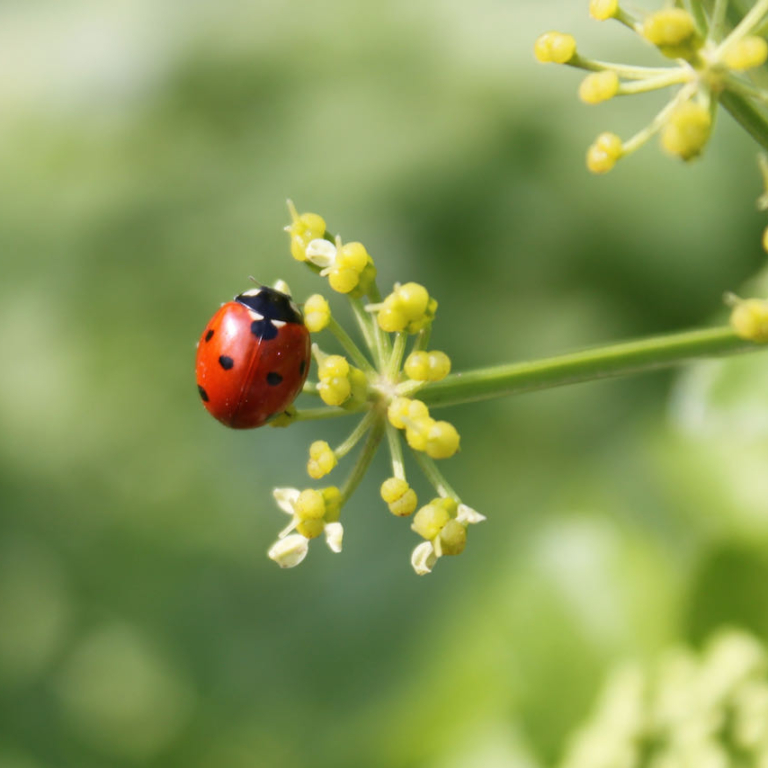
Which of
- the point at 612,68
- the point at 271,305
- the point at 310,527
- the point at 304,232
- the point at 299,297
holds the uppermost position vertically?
the point at 299,297

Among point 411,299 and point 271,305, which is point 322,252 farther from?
point 271,305

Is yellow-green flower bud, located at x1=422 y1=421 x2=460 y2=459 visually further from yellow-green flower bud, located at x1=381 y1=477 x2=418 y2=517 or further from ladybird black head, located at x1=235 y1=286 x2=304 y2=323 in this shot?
ladybird black head, located at x1=235 y1=286 x2=304 y2=323

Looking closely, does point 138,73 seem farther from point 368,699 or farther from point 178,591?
point 368,699

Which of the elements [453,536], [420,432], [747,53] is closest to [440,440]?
[420,432]

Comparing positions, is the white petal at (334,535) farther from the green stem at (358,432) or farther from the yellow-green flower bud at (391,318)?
the yellow-green flower bud at (391,318)

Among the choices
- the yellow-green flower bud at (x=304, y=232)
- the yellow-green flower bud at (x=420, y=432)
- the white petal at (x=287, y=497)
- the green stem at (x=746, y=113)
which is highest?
the green stem at (x=746, y=113)

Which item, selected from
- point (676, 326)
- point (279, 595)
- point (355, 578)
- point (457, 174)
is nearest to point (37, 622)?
point (279, 595)

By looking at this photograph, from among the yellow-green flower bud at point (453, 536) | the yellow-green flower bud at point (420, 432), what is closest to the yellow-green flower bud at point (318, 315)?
the yellow-green flower bud at point (420, 432)
